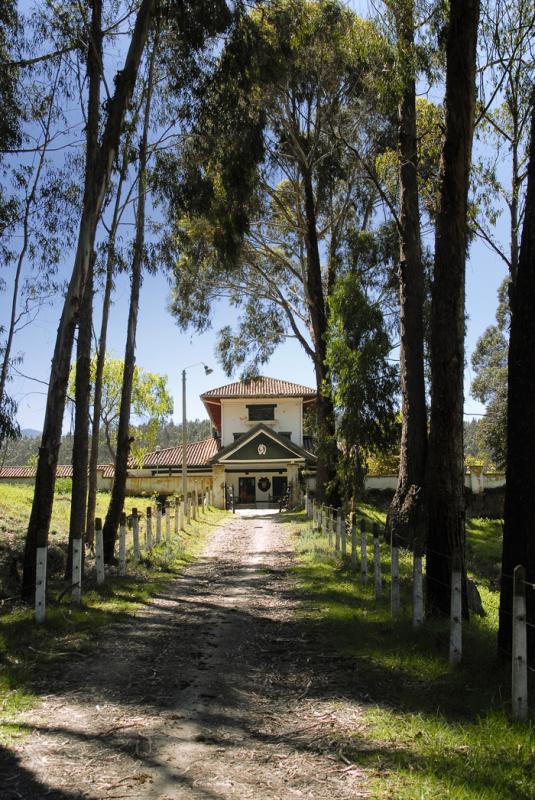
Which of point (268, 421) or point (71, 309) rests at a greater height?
point (268, 421)

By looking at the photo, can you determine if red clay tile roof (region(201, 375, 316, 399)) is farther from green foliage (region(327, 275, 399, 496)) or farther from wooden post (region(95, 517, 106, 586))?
wooden post (region(95, 517, 106, 586))

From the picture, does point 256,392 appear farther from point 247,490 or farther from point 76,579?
point 76,579

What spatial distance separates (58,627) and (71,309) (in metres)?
4.83

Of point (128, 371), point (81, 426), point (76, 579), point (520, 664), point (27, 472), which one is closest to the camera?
point (520, 664)

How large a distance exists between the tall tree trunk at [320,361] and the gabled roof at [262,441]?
15695 mm

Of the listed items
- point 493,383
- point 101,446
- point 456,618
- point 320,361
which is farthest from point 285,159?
point 101,446

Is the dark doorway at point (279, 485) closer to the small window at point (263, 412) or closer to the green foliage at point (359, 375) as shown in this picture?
the small window at point (263, 412)

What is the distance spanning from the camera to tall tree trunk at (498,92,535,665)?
5.77 m

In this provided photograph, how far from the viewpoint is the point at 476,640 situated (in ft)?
23.0

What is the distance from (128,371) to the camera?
1594 centimetres

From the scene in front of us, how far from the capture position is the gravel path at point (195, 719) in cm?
398

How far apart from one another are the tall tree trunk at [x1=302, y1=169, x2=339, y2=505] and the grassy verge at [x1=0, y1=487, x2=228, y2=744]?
8120 millimetres

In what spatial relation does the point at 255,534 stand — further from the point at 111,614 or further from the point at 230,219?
the point at 111,614

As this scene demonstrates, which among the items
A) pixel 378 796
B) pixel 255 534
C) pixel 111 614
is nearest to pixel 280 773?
pixel 378 796
